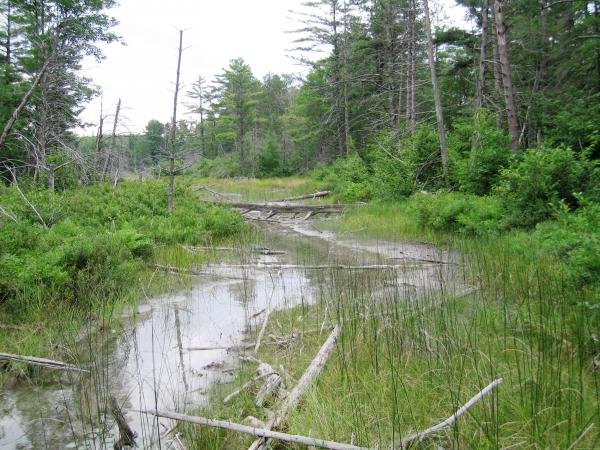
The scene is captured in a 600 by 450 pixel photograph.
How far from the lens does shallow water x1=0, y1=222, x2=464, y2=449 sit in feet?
10.1

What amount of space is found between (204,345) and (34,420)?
184cm

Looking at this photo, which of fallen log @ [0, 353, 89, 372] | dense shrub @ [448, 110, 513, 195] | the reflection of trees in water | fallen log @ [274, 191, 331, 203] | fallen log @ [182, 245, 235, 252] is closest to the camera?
fallen log @ [0, 353, 89, 372]

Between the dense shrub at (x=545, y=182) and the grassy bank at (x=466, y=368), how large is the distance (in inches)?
110

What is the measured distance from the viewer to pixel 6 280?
531 cm

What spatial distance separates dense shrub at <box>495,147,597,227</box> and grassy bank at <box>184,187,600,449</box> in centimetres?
279

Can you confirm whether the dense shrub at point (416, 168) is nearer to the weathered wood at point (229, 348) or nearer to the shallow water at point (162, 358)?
the shallow water at point (162, 358)

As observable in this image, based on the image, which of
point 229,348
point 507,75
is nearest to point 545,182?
point 507,75

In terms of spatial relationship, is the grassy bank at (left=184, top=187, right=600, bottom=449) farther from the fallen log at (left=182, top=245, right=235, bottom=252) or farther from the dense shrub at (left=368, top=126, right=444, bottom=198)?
the dense shrub at (left=368, top=126, right=444, bottom=198)

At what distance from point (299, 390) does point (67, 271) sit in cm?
446

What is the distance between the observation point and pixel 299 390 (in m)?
3.15

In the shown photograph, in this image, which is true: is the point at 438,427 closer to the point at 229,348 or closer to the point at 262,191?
the point at 229,348

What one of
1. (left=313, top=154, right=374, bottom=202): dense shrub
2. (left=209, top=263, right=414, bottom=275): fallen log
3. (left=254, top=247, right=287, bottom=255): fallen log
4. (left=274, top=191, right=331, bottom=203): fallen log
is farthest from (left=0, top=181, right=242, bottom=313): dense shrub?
(left=274, top=191, right=331, bottom=203): fallen log

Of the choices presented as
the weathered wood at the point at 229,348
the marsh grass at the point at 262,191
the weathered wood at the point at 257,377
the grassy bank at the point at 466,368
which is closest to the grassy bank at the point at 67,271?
the weathered wood at the point at 229,348

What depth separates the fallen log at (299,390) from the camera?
245cm
